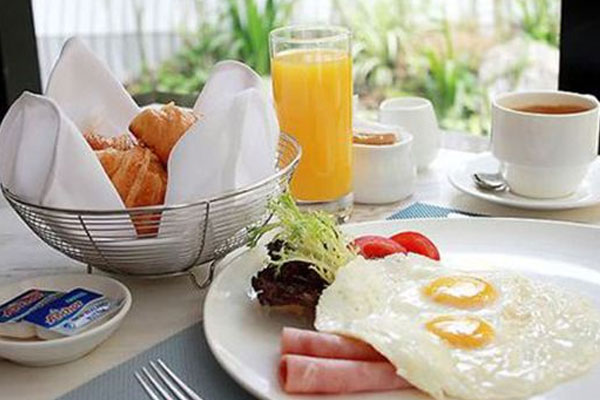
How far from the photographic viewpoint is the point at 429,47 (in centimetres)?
372

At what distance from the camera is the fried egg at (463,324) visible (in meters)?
0.87

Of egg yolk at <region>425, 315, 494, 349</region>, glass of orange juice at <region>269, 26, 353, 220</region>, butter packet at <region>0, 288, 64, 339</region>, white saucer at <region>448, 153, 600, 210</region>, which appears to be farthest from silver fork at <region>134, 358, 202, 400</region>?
white saucer at <region>448, 153, 600, 210</region>

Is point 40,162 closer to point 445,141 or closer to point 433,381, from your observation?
point 433,381

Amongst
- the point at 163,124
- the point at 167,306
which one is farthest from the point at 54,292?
the point at 163,124

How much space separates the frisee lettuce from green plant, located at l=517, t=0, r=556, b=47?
2650mm

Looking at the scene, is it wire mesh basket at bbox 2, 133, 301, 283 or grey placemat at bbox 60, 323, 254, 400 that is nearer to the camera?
grey placemat at bbox 60, 323, 254, 400

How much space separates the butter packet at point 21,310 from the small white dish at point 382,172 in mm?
552

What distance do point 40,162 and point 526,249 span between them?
615mm

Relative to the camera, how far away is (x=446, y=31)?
368 centimetres

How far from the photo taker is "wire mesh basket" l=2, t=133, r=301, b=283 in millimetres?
1081

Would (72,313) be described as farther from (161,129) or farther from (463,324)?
(463,324)

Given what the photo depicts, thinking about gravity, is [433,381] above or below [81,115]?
below

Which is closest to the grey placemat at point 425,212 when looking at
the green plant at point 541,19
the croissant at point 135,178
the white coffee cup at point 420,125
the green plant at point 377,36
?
the white coffee cup at point 420,125

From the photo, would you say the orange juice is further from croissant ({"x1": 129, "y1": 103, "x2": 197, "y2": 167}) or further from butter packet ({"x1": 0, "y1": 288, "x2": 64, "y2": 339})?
butter packet ({"x1": 0, "y1": 288, "x2": 64, "y2": 339})
